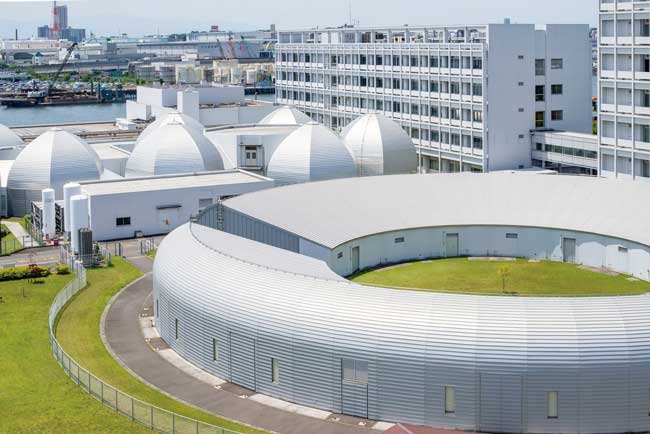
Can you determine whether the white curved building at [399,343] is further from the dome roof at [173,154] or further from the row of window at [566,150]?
the row of window at [566,150]

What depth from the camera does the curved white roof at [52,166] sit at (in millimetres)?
82062

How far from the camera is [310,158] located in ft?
265

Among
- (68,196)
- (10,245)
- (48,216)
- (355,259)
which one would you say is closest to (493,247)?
(355,259)

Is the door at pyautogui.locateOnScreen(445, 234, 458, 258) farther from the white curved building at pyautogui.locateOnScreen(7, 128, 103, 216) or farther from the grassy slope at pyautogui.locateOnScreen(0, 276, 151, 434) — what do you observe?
the white curved building at pyautogui.locateOnScreen(7, 128, 103, 216)

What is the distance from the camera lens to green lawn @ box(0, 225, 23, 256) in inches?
2803

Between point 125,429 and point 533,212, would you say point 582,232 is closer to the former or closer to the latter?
point 533,212

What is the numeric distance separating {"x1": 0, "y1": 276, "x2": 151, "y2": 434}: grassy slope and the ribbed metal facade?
6480 mm

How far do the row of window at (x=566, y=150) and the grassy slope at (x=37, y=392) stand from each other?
48.8 m

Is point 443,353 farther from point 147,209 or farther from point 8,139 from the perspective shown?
point 8,139

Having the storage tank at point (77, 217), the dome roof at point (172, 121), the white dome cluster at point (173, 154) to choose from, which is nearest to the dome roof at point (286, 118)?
the dome roof at point (172, 121)

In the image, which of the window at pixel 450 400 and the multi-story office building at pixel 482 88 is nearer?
the window at pixel 450 400

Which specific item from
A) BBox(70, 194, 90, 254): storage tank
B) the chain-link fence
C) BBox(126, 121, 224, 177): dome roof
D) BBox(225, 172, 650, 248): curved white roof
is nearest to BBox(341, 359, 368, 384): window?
the chain-link fence

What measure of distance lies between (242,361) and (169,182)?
3928cm

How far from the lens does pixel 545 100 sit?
90812mm
